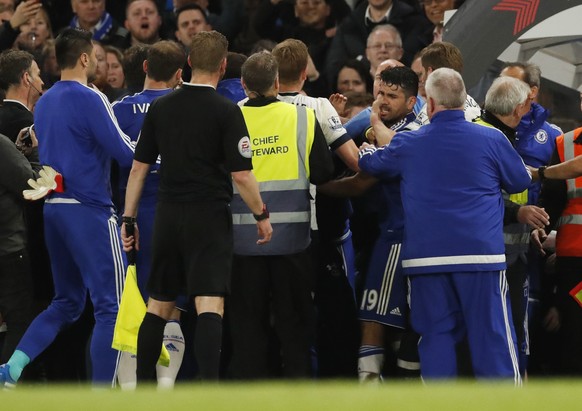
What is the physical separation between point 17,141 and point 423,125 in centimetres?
288

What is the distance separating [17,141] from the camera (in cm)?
922

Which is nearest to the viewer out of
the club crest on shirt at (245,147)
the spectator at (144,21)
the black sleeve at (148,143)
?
the club crest on shirt at (245,147)

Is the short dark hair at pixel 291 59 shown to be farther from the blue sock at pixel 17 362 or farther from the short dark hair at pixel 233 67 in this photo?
the blue sock at pixel 17 362

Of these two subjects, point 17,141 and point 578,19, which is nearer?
point 17,141

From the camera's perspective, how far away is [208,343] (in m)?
7.64

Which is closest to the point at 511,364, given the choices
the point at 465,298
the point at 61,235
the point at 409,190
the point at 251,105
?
the point at 465,298

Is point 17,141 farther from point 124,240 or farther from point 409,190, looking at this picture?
point 409,190

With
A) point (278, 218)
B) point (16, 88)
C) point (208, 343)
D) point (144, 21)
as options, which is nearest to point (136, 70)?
point (16, 88)

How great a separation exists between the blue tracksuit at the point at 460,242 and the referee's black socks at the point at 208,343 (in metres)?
1.17

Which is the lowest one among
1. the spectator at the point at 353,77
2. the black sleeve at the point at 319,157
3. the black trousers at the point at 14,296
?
the black trousers at the point at 14,296

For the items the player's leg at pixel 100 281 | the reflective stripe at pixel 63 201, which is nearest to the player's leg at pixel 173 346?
the player's leg at pixel 100 281

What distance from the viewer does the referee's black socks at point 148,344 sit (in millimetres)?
7766

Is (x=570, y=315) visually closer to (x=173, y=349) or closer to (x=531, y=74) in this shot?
(x=531, y=74)

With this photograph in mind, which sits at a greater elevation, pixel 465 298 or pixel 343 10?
pixel 343 10
